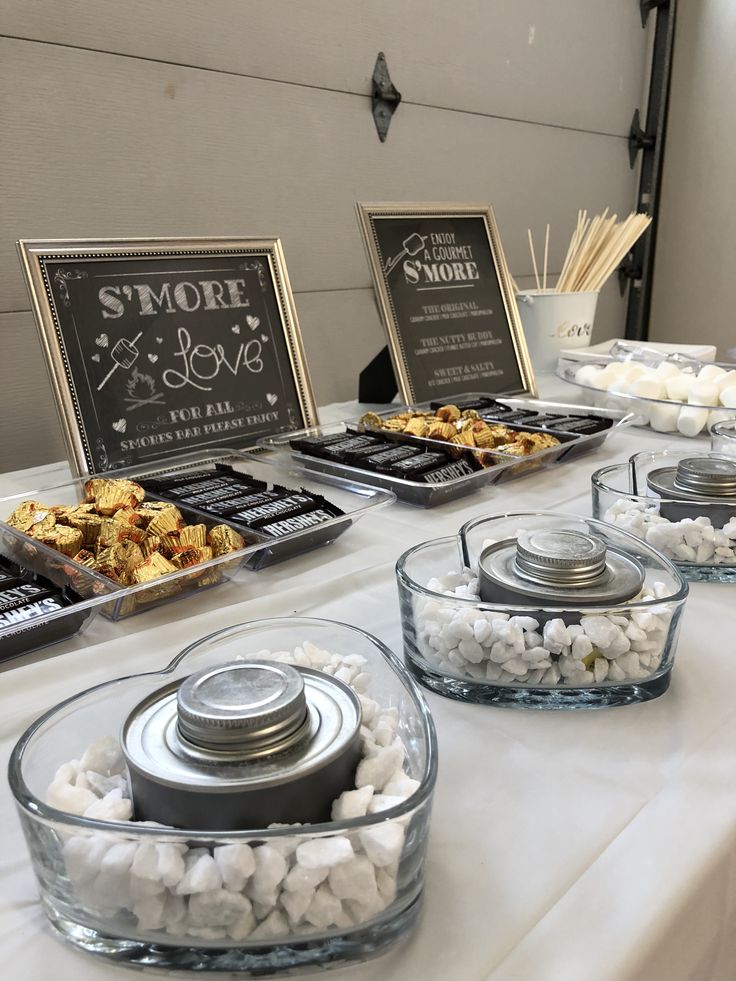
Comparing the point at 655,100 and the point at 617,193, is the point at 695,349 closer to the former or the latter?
the point at 617,193

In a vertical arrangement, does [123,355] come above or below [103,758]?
above

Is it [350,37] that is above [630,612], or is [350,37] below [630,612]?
above

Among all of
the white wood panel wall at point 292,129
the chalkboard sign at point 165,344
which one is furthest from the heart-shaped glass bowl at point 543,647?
the white wood panel wall at point 292,129

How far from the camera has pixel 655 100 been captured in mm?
2221

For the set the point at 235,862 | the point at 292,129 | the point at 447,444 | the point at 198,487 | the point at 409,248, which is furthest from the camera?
the point at 292,129

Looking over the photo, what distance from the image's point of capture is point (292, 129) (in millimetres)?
1388

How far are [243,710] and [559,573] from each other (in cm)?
22

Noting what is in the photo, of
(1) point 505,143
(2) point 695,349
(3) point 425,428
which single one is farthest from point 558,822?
(1) point 505,143

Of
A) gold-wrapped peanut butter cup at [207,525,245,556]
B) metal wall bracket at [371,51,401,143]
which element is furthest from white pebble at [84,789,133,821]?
metal wall bracket at [371,51,401,143]

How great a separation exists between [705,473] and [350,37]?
118cm

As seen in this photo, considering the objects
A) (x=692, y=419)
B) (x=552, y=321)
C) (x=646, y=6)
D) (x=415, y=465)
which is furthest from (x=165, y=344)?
(x=646, y=6)

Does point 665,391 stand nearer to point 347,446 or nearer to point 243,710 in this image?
point 347,446

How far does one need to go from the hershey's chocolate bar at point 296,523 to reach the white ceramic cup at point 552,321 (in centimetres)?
92

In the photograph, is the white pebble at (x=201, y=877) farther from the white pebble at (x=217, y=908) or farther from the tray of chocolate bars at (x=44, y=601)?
the tray of chocolate bars at (x=44, y=601)
